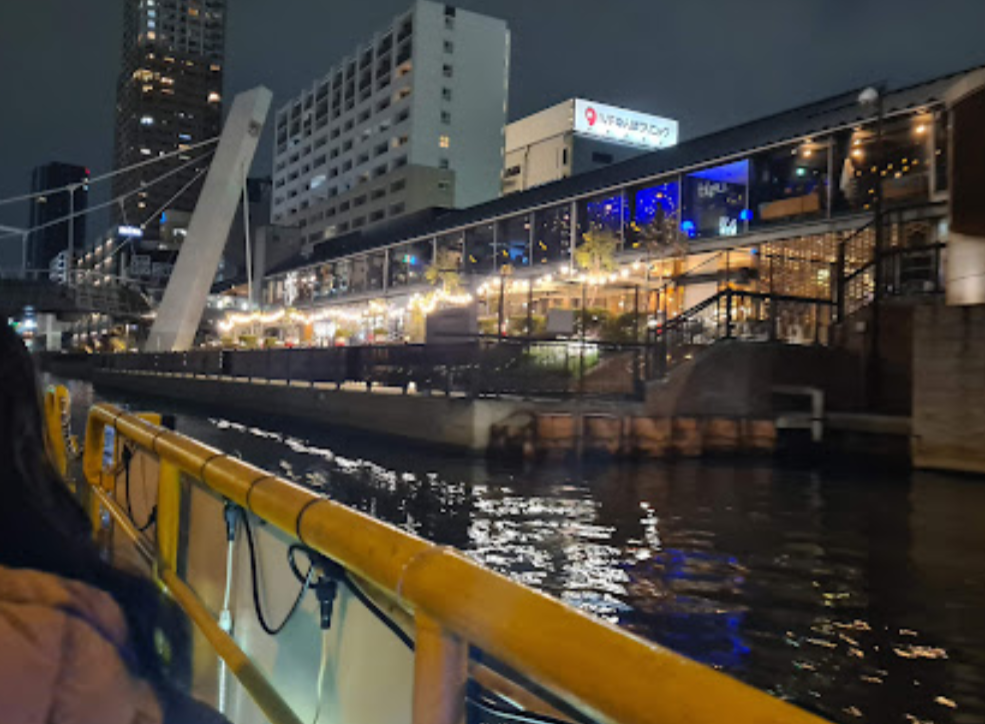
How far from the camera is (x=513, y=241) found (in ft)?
156

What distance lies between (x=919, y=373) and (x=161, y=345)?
45698 mm

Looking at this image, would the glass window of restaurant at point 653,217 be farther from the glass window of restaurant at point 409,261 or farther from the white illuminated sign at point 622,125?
the white illuminated sign at point 622,125

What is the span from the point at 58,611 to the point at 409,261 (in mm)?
52892

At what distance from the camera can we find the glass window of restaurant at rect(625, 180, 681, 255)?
106ft

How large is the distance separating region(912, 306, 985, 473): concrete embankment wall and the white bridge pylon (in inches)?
1673

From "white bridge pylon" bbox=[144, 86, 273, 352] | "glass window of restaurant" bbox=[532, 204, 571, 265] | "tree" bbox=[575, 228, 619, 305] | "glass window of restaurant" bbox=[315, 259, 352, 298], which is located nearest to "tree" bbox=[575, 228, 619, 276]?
"tree" bbox=[575, 228, 619, 305]

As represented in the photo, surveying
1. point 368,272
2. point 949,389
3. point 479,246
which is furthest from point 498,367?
point 368,272

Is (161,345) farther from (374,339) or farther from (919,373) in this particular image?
(919,373)

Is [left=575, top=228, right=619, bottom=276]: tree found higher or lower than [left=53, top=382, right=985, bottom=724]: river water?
higher

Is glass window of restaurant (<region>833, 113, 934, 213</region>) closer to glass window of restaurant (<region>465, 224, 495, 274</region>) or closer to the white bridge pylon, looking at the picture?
glass window of restaurant (<region>465, 224, 495, 274</region>)

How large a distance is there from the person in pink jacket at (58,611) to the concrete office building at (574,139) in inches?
3518

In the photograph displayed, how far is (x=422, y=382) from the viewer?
21.0m

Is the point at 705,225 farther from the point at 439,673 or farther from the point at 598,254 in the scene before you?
the point at 439,673

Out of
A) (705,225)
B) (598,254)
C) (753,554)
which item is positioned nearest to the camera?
(753,554)
